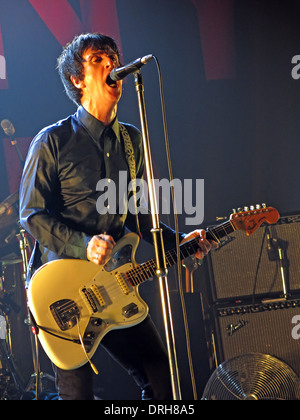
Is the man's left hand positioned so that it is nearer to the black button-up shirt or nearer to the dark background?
the black button-up shirt

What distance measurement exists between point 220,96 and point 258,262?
72.5 inches

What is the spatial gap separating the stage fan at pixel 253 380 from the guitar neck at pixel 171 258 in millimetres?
1091

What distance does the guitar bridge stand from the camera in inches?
97.7

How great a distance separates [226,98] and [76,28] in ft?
5.04

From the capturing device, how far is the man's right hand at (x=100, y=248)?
242 cm

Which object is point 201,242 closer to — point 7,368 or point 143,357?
point 143,357

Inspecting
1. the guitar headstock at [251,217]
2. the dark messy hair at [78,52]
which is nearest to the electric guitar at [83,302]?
the guitar headstock at [251,217]

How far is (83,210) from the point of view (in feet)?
8.86

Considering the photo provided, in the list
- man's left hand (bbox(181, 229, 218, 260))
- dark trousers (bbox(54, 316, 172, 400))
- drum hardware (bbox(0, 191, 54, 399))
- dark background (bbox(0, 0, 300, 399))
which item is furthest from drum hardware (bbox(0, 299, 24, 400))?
man's left hand (bbox(181, 229, 218, 260))

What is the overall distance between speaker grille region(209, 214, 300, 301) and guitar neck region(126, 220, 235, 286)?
75cm

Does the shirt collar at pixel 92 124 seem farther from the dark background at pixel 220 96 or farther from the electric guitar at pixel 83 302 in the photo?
the dark background at pixel 220 96

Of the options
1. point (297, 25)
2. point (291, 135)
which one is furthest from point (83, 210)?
point (297, 25)

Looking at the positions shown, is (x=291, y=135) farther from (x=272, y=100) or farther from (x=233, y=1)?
(x=233, y=1)
